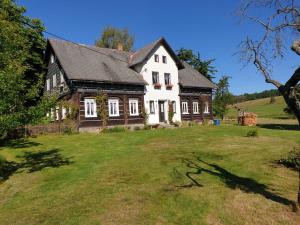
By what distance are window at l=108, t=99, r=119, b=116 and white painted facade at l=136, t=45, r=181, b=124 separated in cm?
345

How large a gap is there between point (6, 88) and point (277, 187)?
9009mm

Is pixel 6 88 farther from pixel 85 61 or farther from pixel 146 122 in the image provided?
pixel 146 122

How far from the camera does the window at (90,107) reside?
1014 inches

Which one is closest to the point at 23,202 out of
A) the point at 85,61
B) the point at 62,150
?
the point at 62,150

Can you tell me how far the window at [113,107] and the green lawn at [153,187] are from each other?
12766 millimetres

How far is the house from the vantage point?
26.0 m

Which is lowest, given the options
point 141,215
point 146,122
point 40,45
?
point 141,215

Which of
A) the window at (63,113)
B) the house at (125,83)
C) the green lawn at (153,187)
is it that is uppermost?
the house at (125,83)

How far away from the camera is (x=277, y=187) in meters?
8.36

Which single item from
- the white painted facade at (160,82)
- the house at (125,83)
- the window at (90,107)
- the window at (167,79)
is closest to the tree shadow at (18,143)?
the house at (125,83)

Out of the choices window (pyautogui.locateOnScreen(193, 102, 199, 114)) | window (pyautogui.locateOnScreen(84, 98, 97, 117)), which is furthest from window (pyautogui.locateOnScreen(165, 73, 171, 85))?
window (pyautogui.locateOnScreen(84, 98, 97, 117))

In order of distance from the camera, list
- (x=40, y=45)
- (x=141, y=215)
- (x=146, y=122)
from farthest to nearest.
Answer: (x=40, y=45) < (x=146, y=122) < (x=141, y=215)

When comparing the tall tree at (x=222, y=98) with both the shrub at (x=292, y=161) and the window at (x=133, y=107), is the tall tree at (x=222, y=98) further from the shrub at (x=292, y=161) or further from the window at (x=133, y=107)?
the shrub at (x=292, y=161)

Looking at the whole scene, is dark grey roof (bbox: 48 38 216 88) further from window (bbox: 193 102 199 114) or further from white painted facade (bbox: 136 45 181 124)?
window (bbox: 193 102 199 114)
